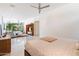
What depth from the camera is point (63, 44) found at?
2611mm

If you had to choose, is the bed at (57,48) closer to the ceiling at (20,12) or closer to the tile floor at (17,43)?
the tile floor at (17,43)

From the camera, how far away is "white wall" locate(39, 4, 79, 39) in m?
2.53

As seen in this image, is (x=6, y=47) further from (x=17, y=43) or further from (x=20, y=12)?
(x=20, y=12)

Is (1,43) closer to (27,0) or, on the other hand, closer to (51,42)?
(51,42)

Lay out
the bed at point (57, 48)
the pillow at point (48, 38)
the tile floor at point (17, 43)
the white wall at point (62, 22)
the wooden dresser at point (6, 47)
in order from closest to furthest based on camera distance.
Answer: the bed at point (57, 48) < the white wall at point (62, 22) < the pillow at point (48, 38) < the tile floor at point (17, 43) < the wooden dresser at point (6, 47)

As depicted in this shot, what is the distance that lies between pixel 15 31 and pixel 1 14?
493 millimetres

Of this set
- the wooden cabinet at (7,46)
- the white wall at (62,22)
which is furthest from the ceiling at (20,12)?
the wooden cabinet at (7,46)

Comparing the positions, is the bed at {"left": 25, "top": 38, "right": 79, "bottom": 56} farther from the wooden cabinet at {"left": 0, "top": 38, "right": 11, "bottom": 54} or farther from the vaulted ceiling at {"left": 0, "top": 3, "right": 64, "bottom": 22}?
the vaulted ceiling at {"left": 0, "top": 3, "right": 64, "bottom": 22}

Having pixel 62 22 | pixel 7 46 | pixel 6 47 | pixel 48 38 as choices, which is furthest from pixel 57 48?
pixel 6 47

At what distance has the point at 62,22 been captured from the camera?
2727 mm

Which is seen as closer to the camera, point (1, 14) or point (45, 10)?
point (1, 14)

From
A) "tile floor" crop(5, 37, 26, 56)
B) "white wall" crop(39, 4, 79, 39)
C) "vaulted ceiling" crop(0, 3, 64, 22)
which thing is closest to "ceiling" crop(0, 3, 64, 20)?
"vaulted ceiling" crop(0, 3, 64, 22)

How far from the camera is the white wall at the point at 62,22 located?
2.53 meters

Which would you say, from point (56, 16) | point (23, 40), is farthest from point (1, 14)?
point (56, 16)
